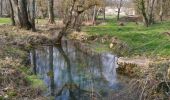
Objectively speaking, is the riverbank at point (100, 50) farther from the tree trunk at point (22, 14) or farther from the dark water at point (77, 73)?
the tree trunk at point (22, 14)

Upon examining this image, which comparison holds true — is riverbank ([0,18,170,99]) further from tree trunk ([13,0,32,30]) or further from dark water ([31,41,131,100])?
tree trunk ([13,0,32,30])

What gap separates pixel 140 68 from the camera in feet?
58.1

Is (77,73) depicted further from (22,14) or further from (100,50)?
(22,14)

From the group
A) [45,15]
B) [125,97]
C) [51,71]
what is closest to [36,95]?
[125,97]

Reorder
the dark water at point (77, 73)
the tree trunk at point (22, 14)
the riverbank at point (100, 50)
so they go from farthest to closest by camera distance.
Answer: the tree trunk at point (22, 14), the dark water at point (77, 73), the riverbank at point (100, 50)

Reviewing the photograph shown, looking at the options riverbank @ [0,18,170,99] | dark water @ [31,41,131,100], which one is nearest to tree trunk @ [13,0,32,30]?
riverbank @ [0,18,170,99]

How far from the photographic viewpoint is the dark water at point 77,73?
14.9 meters

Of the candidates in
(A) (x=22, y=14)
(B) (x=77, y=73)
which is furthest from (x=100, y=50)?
(A) (x=22, y=14)

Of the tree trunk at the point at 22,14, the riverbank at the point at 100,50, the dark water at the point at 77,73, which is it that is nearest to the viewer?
the riverbank at the point at 100,50

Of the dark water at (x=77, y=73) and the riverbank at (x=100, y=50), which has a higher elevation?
the riverbank at (x=100, y=50)

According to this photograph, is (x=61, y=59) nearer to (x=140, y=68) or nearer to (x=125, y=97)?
(x=140, y=68)

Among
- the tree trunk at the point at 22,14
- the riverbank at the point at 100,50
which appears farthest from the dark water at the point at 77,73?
the tree trunk at the point at 22,14

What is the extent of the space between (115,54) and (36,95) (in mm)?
11334

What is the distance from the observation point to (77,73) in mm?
18656
